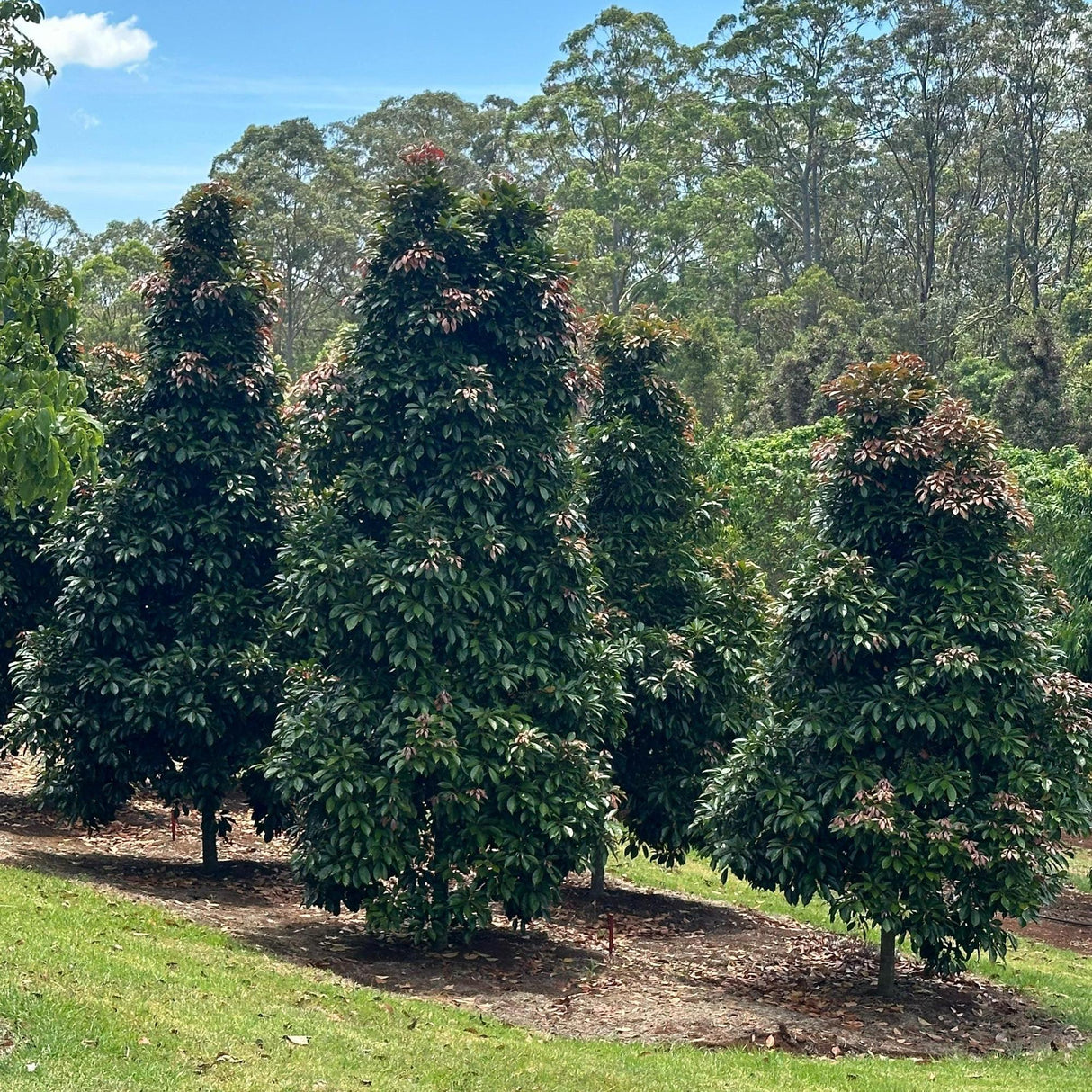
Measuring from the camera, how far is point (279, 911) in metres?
13.9

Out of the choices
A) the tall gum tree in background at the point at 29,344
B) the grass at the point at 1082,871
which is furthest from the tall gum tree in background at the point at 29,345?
the grass at the point at 1082,871

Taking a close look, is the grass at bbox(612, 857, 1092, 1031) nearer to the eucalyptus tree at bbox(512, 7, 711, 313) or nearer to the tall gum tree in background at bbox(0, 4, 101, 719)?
A: the tall gum tree in background at bbox(0, 4, 101, 719)

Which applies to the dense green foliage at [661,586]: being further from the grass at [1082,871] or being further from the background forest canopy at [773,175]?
the background forest canopy at [773,175]

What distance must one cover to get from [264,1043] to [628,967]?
5.01 m

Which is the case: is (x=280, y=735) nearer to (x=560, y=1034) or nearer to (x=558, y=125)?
(x=560, y=1034)

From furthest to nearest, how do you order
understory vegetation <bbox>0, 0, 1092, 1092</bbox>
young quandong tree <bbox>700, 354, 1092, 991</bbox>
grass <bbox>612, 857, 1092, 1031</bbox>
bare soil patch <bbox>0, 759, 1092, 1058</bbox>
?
1. grass <bbox>612, 857, 1092, 1031</bbox>
2. young quandong tree <bbox>700, 354, 1092, 991</bbox>
3. bare soil patch <bbox>0, 759, 1092, 1058</bbox>
4. understory vegetation <bbox>0, 0, 1092, 1092</bbox>

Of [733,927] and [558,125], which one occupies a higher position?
[558,125]

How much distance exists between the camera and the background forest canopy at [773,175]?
5444 centimetres

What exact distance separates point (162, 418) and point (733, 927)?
27.7 ft

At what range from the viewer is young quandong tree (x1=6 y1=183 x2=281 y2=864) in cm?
1410

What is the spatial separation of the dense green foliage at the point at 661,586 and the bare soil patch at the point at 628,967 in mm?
1450

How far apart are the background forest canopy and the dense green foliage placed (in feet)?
110

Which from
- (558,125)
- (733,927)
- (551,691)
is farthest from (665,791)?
(558,125)

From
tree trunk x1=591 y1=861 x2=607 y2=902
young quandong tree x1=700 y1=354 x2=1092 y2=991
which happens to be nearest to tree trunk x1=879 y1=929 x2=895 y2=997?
young quandong tree x1=700 y1=354 x2=1092 y2=991
